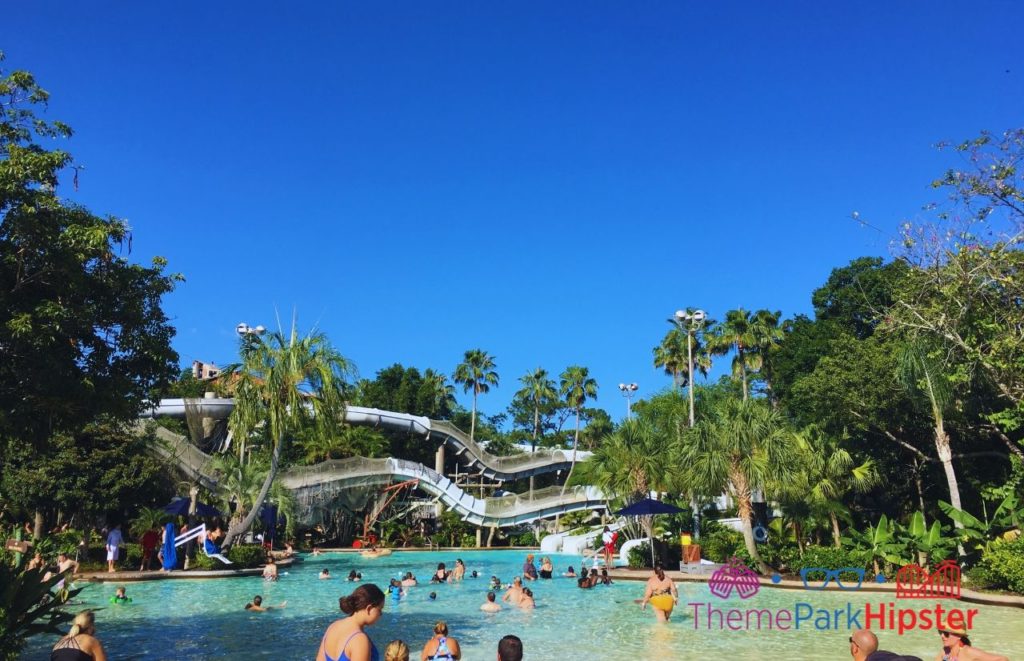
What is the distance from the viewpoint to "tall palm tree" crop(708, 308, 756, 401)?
1864 inches

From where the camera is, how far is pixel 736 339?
47.4 metres

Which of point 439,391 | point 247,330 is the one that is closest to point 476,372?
point 439,391

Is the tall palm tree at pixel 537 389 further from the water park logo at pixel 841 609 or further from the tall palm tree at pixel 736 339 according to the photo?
the water park logo at pixel 841 609

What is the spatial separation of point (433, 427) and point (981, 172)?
1378 inches

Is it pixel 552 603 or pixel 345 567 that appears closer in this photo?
pixel 552 603

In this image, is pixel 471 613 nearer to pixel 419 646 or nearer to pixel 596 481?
pixel 419 646

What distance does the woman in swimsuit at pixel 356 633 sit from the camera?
16.4ft

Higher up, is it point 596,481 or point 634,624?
point 596,481

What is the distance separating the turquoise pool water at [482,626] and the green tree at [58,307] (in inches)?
156

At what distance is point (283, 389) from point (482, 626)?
13318mm

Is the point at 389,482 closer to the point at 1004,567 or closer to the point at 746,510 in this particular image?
the point at 746,510

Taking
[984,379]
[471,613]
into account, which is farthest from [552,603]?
[984,379]

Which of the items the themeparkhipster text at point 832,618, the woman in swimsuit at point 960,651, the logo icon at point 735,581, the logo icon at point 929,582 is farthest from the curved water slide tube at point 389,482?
the woman in swimsuit at point 960,651

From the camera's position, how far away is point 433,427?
4725cm
